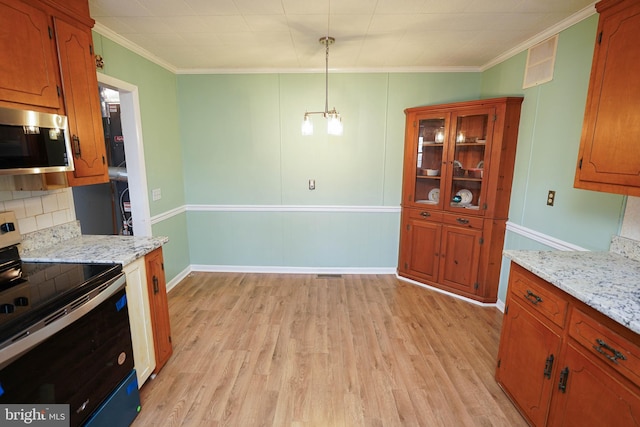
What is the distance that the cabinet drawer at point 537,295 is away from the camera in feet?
4.66

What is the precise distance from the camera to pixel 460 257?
124 inches

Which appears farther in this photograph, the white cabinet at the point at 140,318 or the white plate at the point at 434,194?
the white plate at the point at 434,194

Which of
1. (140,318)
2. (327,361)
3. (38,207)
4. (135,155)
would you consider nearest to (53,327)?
(140,318)

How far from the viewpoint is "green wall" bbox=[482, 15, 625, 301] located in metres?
1.98

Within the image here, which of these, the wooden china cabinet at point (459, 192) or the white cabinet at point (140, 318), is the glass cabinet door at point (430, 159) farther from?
the white cabinet at point (140, 318)

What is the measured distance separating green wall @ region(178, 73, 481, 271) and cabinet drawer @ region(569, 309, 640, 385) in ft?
7.99

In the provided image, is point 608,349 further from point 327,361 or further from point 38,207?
point 38,207

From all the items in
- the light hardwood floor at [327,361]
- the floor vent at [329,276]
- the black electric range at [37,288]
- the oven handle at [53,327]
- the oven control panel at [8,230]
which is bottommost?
the light hardwood floor at [327,361]

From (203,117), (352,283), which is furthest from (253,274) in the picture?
(203,117)

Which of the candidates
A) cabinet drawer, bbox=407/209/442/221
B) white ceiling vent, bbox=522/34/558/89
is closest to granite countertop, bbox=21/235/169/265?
cabinet drawer, bbox=407/209/442/221

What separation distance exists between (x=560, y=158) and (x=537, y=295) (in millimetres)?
1305

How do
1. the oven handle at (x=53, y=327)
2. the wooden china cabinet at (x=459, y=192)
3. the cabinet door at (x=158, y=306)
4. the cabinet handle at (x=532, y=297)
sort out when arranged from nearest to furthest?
the oven handle at (x=53, y=327)
the cabinet handle at (x=532, y=297)
the cabinet door at (x=158, y=306)
the wooden china cabinet at (x=459, y=192)

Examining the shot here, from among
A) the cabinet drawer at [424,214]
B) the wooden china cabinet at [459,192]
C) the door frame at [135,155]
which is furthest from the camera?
the cabinet drawer at [424,214]
